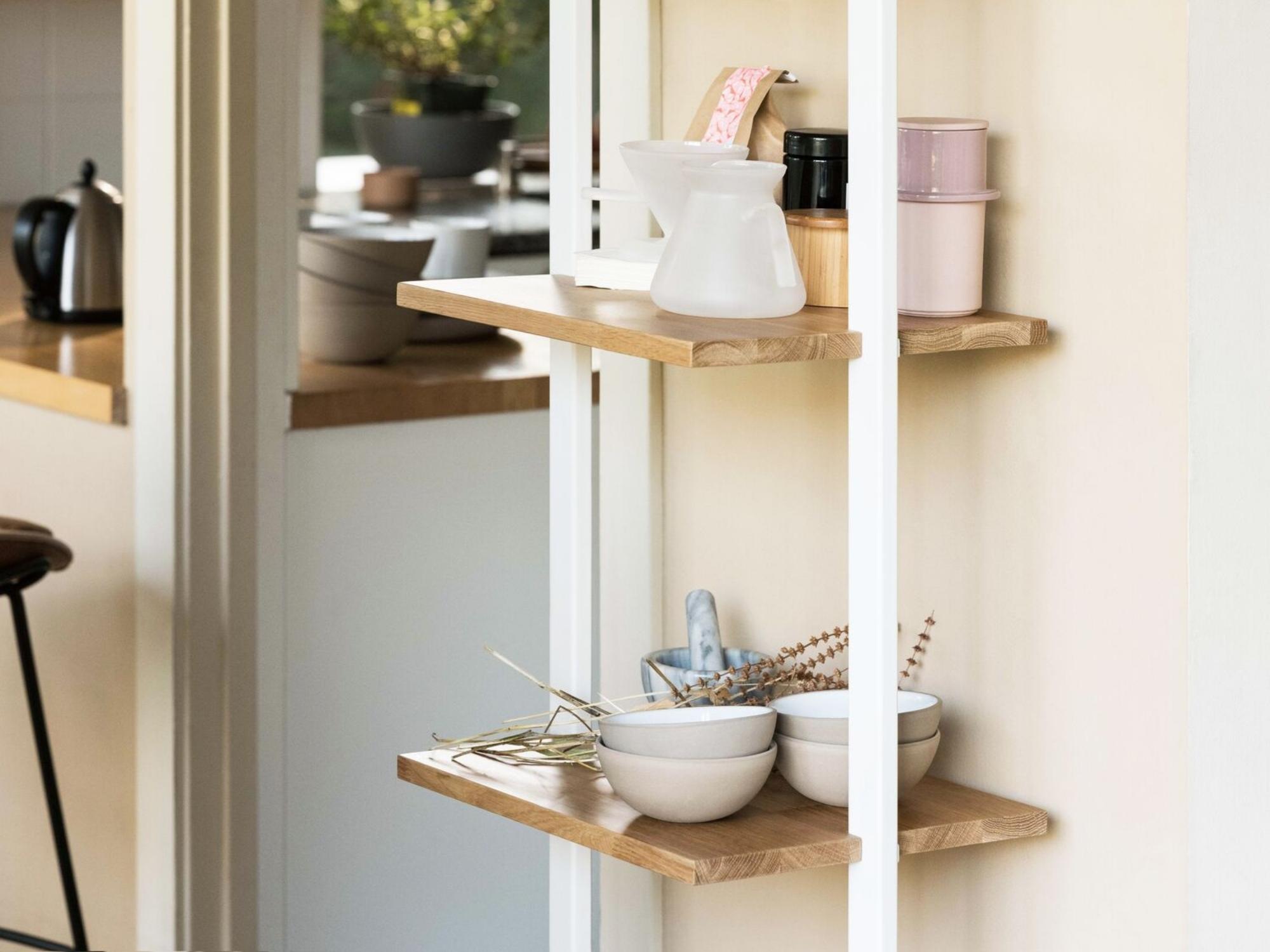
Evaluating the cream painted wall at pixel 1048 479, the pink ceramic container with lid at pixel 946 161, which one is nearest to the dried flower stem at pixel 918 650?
the cream painted wall at pixel 1048 479

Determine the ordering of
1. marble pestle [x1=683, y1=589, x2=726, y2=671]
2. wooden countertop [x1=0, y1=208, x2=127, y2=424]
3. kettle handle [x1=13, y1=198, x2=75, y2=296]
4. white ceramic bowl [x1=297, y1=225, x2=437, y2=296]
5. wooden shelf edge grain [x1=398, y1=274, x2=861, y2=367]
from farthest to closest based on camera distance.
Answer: kettle handle [x1=13, y1=198, x2=75, y2=296]
white ceramic bowl [x1=297, y1=225, x2=437, y2=296]
wooden countertop [x1=0, y1=208, x2=127, y2=424]
marble pestle [x1=683, y1=589, x2=726, y2=671]
wooden shelf edge grain [x1=398, y1=274, x2=861, y2=367]

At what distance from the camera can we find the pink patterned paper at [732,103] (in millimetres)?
1453

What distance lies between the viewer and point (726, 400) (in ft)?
5.46

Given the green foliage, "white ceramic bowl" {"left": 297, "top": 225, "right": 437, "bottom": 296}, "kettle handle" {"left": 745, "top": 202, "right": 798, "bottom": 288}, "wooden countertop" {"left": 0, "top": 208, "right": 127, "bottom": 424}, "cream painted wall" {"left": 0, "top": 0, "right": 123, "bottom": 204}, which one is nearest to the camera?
"kettle handle" {"left": 745, "top": 202, "right": 798, "bottom": 288}

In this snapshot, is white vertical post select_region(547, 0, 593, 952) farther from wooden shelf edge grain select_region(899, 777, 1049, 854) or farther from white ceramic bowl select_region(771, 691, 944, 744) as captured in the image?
wooden shelf edge grain select_region(899, 777, 1049, 854)

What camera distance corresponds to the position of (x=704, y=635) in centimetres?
155

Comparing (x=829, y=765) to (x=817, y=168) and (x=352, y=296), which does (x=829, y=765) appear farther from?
(x=352, y=296)

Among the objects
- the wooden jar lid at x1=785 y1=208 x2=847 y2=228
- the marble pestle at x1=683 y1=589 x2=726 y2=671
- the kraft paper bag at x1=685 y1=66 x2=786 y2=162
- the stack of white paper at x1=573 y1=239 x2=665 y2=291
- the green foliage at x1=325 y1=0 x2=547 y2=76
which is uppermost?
the green foliage at x1=325 y1=0 x2=547 y2=76

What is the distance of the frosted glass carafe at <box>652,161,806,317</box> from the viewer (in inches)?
49.8

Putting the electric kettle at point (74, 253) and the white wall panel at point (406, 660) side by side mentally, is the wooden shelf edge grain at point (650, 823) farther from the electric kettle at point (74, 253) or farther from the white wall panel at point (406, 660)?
the electric kettle at point (74, 253)

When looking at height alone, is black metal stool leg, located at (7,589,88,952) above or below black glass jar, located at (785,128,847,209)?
below

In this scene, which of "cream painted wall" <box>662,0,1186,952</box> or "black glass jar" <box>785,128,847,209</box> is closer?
"cream painted wall" <box>662,0,1186,952</box>

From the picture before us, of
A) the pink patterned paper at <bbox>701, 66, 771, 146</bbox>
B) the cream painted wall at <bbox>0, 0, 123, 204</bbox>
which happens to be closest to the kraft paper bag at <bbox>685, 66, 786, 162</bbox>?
the pink patterned paper at <bbox>701, 66, 771, 146</bbox>

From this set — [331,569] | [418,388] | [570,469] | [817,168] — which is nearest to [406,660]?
[331,569]
